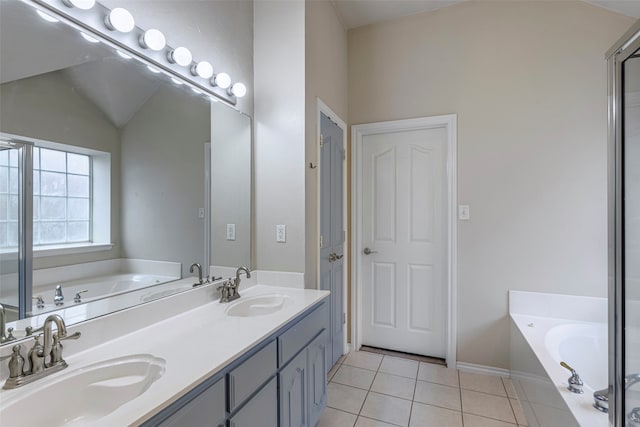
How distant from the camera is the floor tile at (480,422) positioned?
1832 millimetres

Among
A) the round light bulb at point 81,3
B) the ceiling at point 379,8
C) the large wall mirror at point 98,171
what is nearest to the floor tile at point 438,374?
the large wall mirror at point 98,171

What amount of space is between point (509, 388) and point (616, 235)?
1740 millimetres

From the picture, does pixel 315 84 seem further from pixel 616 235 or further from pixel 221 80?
pixel 616 235

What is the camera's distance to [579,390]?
1.37 meters

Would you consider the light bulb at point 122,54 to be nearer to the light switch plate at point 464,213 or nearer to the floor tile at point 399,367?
the light switch plate at point 464,213

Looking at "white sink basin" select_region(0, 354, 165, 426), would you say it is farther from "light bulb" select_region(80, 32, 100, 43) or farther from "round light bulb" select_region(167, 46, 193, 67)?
"round light bulb" select_region(167, 46, 193, 67)

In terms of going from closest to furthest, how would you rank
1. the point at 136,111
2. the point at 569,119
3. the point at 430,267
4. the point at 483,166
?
the point at 136,111, the point at 569,119, the point at 483,166, the point at 430,267

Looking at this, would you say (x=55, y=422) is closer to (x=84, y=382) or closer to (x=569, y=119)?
(x=84, y=382)

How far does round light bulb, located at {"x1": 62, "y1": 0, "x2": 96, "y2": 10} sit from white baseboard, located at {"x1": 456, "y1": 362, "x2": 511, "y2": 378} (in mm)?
3101

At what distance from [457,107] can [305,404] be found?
94.1 inches

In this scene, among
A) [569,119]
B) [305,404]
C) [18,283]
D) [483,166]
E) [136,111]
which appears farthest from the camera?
[483,166]

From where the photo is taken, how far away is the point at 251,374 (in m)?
1.14

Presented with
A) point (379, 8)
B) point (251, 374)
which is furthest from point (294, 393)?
point (379, 8)

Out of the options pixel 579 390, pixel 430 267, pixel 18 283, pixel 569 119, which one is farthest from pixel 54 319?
pixel 569 119
